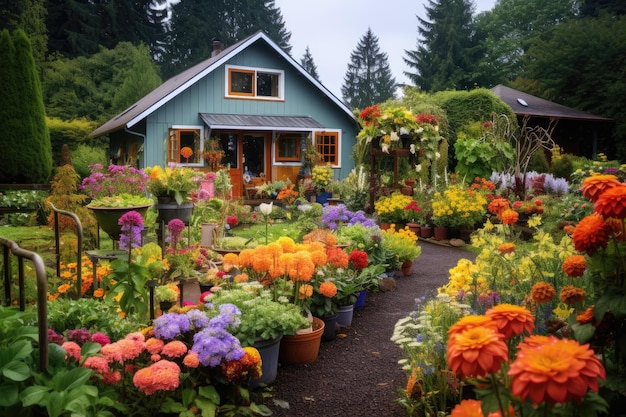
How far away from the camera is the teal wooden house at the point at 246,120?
14445 millimetres

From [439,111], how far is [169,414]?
1379 centimetres

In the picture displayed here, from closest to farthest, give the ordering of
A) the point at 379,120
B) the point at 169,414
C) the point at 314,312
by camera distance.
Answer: the point at 169,414
the point at 314,312
the point at 379,120

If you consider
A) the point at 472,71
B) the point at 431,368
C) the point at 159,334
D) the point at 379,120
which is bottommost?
the point at 431,368

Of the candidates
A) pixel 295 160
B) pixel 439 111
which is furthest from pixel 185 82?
pixel 439 111

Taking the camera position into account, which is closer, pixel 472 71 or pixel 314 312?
pixel 314 312

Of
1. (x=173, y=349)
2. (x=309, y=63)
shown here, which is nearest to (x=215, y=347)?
(x=173, y=349)

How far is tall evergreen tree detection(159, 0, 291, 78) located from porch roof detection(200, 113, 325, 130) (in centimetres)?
1910

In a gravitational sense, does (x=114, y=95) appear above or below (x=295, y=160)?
above

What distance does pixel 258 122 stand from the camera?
15.0 m

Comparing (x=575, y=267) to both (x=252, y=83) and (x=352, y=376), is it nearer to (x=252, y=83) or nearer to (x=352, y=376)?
(x=352, y=376)

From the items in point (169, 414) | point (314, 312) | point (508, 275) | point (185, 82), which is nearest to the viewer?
point (169, 414)

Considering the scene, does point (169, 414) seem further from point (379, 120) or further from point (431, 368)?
point (379, 120)

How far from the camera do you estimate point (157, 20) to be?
109 ft

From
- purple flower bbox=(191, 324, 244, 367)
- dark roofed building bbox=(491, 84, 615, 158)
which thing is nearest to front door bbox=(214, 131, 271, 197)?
dark roofed building bbox=(491, 84, 615, 158)
